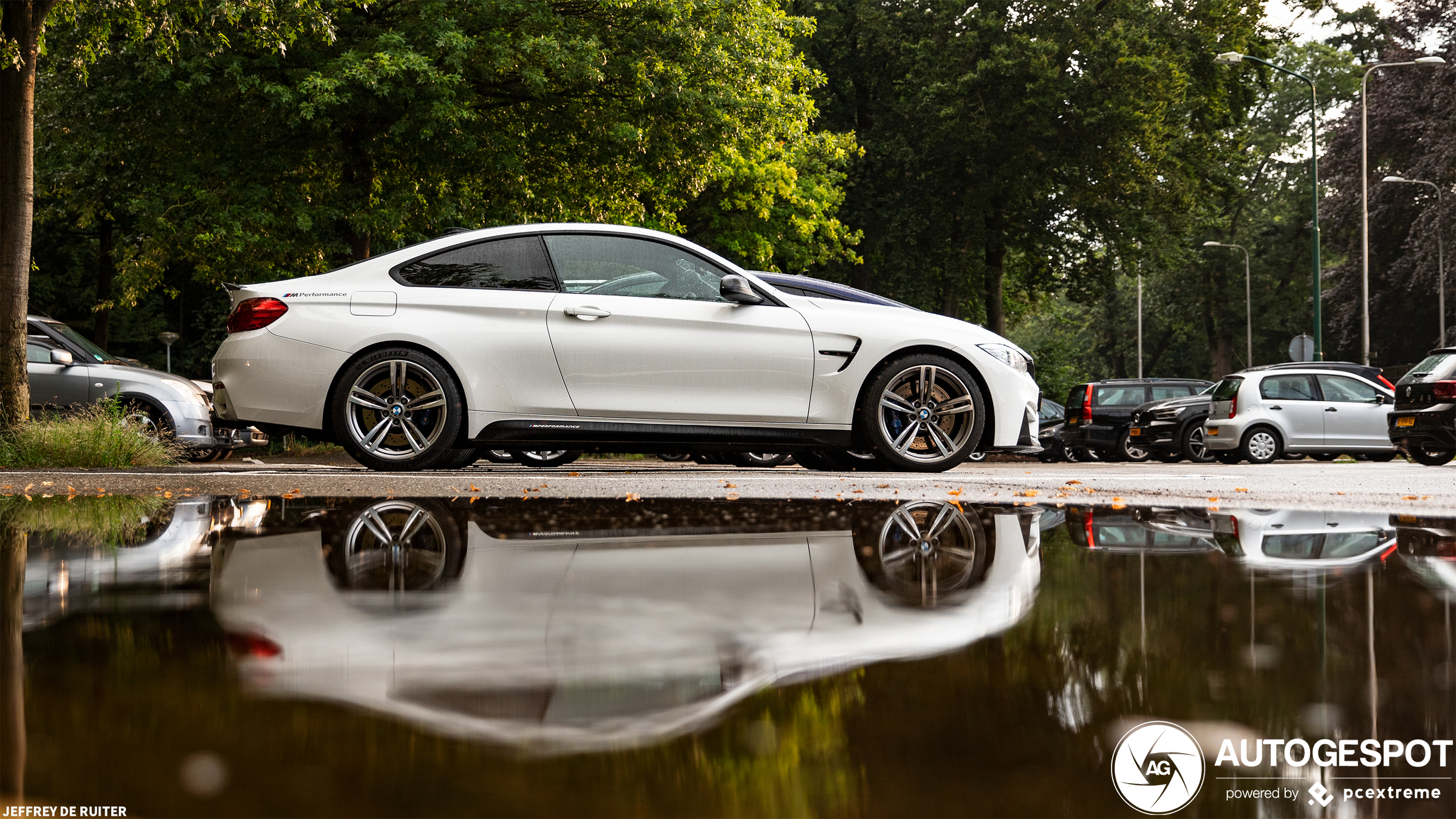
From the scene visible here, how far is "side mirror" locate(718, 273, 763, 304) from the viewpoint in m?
7.47

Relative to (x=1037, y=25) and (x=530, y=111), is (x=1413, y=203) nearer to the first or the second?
(x=1037, y=25)

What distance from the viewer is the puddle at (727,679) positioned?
5.13 ft

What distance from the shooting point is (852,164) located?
31625 millimetres

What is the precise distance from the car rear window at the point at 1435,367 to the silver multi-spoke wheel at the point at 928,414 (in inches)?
398

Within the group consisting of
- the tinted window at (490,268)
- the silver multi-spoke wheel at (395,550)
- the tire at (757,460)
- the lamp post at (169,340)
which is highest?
the lamp post at (169,340)

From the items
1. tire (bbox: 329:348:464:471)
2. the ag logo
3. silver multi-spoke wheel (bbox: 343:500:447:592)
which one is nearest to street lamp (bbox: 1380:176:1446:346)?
tire (bbox: 329:348:464:471)

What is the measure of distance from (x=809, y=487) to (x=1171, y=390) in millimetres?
19353

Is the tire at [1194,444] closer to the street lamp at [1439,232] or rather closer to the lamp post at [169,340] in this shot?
the street lamp at [1439,232]

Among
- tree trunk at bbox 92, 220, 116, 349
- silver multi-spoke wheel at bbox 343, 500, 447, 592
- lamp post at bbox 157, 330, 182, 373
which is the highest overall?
tree trunk at bbox 92, 220, 116, 349

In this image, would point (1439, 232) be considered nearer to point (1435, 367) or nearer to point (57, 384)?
point (1435, 367)

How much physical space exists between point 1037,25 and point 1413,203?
55.2 feet

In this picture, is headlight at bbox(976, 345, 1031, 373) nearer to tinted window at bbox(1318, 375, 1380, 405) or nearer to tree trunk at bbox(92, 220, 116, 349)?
tinted window at bbox(1318, 375, 1380, 405)

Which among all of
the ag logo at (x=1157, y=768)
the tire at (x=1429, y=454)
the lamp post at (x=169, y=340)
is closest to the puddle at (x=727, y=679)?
the ag logo at (x=1157, y=768)

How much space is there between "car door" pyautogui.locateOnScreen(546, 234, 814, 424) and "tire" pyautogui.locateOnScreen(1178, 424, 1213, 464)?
633 inches
